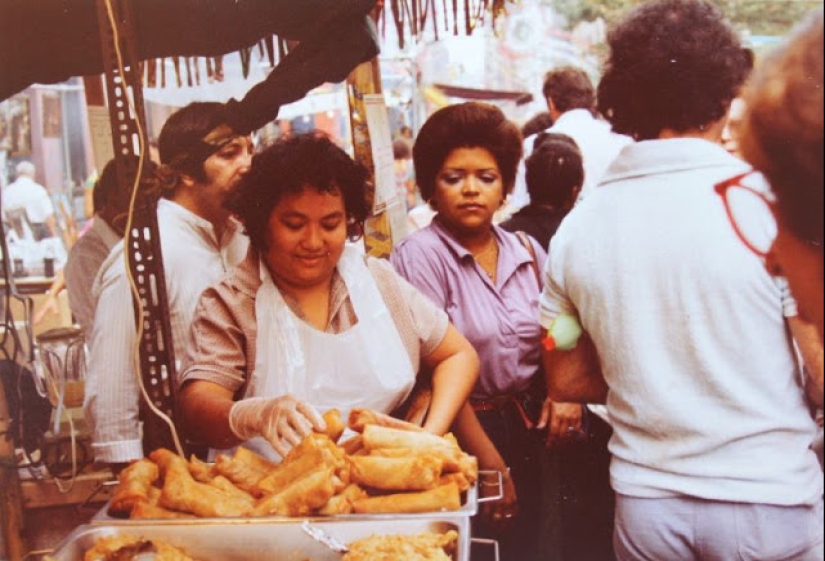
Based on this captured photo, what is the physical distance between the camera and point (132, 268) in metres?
2.46

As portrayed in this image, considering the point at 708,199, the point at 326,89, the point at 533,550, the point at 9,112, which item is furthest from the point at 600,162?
the point at 9,112

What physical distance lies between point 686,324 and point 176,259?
1854 millimetres

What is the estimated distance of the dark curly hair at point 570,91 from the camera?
581 cm

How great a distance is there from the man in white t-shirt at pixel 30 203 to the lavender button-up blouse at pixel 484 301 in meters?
7.62

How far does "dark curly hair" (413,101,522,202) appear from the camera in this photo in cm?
325

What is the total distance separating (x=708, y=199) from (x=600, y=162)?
11.3ft

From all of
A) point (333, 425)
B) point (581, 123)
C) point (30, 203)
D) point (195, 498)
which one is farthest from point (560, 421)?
point (30, 203)

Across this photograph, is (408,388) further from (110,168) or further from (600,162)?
(600,162)

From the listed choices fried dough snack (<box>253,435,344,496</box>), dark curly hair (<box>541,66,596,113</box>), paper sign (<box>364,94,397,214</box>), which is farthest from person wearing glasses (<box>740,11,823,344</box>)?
dark curly hair (<box>541,66,596,113</box>)

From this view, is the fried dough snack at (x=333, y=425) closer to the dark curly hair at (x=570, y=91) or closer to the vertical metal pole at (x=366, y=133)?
the vertical metal pole at (x=366, y=133)

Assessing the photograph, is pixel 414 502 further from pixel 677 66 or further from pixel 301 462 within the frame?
pixel 677 66

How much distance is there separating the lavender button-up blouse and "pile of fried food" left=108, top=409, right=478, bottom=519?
82cm

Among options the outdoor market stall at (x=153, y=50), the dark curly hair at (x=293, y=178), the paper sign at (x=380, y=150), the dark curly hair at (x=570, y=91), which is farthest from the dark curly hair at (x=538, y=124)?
the dark curly hair at (x=293, y=178)

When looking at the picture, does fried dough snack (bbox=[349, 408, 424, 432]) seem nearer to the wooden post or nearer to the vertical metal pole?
the vertical metal pole
